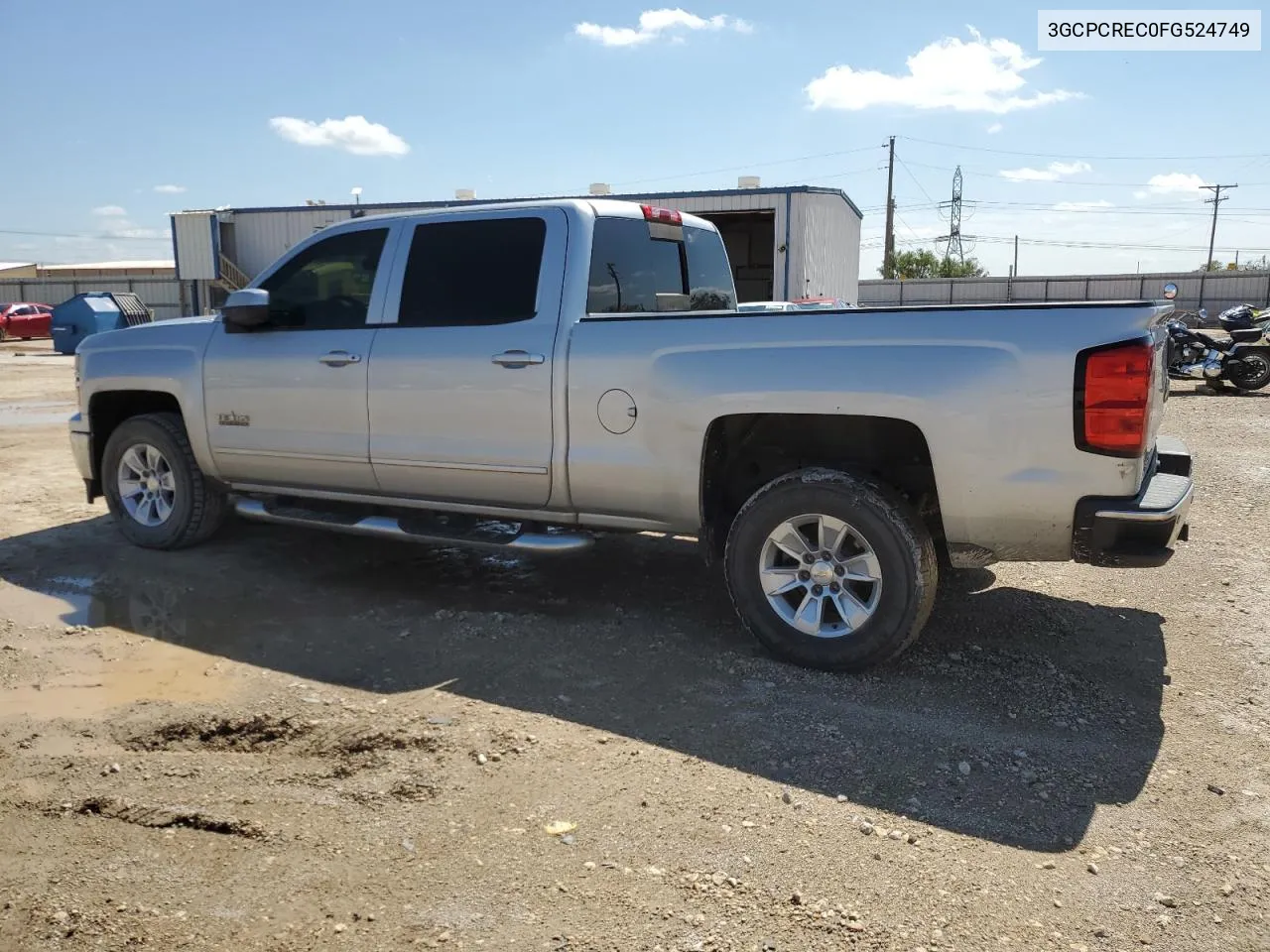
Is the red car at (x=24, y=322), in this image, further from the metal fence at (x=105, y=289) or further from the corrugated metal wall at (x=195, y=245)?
the corrugated metal wall at (x=195, y=245)

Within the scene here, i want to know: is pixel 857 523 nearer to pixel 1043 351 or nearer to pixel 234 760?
pixel 1043 351

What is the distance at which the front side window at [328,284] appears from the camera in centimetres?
542

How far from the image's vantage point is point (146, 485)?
6297 millimetres

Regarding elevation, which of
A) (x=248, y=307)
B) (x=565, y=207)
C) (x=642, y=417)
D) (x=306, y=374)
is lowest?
(x=642, y=417)

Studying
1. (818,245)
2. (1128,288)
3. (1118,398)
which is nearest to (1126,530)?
(1118,398)

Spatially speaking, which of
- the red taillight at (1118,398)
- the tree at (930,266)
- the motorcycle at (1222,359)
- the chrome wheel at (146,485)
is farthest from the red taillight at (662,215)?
the tree at (930,266)

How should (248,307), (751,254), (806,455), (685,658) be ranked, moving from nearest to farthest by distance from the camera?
1. (685,658)
2. (806,455)
3. (248,307)
4. (751,254)

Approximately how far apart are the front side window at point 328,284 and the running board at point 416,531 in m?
1.04

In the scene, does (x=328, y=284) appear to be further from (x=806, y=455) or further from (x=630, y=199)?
(x=630, y=199)

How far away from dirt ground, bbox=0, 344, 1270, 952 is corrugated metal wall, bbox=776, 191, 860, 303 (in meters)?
18.3

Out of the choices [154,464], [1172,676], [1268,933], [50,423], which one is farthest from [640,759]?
[50,423]

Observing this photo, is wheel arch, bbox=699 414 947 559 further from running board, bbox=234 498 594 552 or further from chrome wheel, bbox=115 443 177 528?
chrome wheel, bbox=115 443 177 528

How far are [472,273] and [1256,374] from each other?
15.1m

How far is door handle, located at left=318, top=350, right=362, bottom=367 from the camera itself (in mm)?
5258
